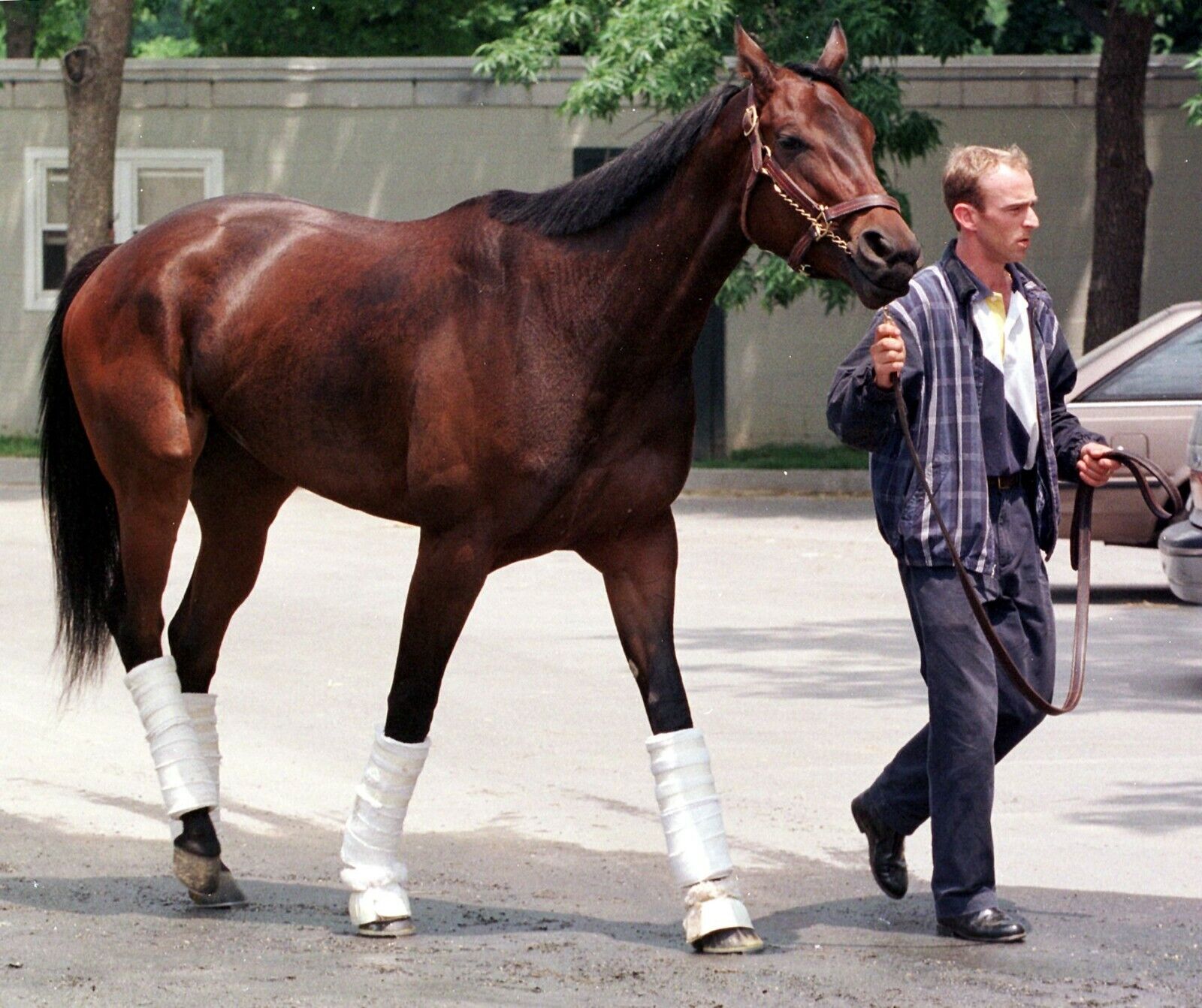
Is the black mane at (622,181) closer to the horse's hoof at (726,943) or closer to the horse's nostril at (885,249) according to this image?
the horse's nostril at (885,249)

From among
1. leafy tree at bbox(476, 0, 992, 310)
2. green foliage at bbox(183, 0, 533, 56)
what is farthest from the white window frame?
leafy tree at bbox(476, 0, 992, 310)

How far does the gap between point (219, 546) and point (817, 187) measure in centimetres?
224

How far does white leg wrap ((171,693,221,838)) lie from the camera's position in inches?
243

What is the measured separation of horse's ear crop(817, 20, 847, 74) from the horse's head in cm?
6

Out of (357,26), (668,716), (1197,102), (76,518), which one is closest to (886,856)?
(668,716)

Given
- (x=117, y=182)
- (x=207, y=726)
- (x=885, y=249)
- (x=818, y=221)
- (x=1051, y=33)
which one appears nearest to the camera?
(x=885, y=249)

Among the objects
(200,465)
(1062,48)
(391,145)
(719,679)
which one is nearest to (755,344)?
(391,145)

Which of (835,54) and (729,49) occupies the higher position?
(835,54)

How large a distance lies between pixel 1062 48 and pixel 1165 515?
23.0 metres

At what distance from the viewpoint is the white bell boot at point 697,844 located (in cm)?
531

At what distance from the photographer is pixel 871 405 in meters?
5.34

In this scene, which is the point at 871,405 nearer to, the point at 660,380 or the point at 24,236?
the point at 660,380

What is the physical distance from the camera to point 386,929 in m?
5.47

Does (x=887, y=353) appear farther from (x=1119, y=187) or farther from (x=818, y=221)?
(x=1119, y=187)
